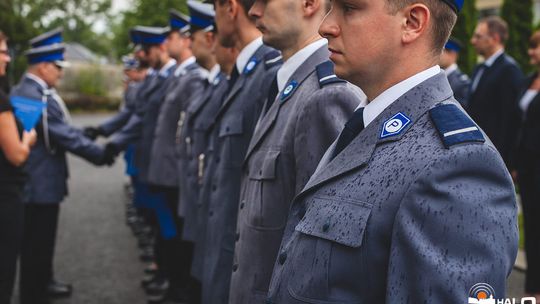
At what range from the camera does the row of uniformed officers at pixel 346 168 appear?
1233mm

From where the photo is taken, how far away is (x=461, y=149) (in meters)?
1.25

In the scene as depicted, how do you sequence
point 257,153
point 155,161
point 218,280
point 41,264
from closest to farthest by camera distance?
point 257,153 < point 218,280 < point 41,264 < point 155,161

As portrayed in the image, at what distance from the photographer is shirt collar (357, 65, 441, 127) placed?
4.77 ft

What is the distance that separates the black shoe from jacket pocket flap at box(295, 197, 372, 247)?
4.34 meters

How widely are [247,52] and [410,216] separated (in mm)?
1910

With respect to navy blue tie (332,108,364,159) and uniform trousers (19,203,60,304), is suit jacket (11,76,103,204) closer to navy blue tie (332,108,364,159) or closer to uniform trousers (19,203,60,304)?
uniform trousers (19,203,60,304)

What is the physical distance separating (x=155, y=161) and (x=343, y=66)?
4.04 meters

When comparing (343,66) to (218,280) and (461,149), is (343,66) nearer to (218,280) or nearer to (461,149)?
(461,149)

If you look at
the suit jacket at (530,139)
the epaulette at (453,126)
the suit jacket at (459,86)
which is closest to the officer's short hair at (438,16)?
the epaulette at (453,126)

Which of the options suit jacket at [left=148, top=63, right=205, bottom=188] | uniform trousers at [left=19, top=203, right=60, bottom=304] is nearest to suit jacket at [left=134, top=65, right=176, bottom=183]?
suit jacket at [left=148, top=63, right=205, bottom=188]

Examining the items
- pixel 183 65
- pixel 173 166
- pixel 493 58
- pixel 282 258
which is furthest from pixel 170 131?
pixel 282 258

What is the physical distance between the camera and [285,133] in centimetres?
209

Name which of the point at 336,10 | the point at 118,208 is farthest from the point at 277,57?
the point at 118,208

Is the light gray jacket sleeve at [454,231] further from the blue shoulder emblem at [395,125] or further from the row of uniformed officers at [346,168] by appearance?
the blue shoulder emblem at [395,125]
